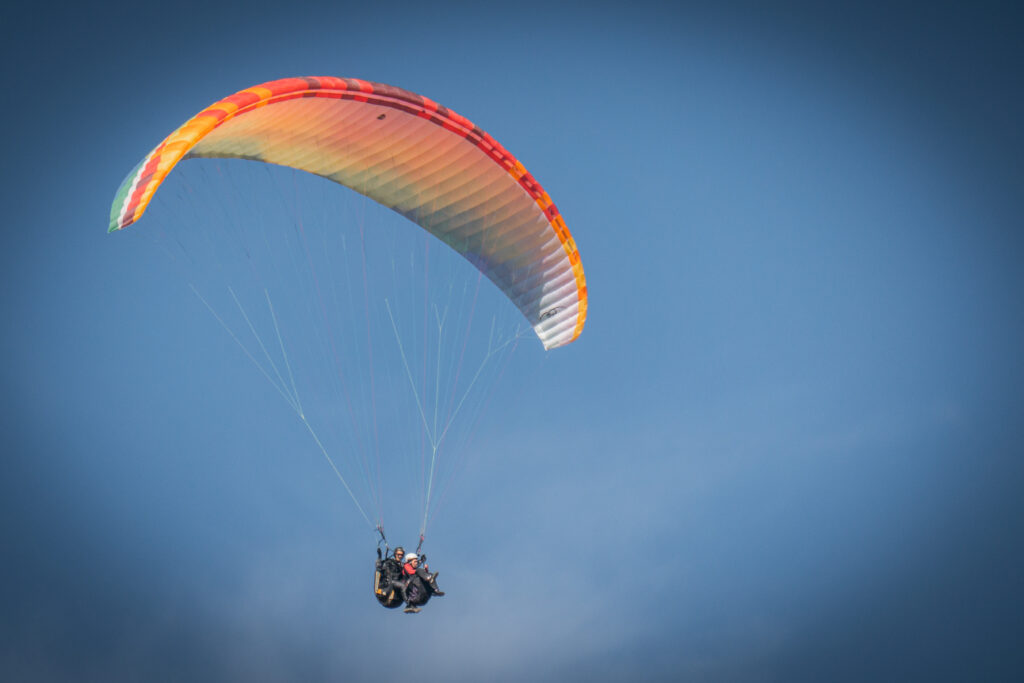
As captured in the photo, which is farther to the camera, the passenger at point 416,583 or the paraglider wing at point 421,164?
the passenger at point 416,583

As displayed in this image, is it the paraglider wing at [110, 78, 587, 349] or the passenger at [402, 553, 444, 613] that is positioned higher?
the paraglider wing at [110, 78, 587, 349]

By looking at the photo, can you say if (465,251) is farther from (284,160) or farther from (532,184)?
(284,160)

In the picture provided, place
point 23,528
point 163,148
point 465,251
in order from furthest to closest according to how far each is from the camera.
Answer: point 23,528 → point 465,251 → point 163,148

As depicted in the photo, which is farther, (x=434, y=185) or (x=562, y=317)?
(x=562, y=317)

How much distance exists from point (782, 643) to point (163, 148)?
39.7m

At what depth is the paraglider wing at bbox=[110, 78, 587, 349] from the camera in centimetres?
1123

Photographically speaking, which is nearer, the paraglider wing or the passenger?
the paraglider wing

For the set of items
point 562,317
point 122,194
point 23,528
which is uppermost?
point 23,528

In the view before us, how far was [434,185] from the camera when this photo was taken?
44.8ft

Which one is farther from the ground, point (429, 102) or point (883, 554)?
point (883, 554)

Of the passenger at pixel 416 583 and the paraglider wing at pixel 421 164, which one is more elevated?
the paraglider wing at pixel 421 164

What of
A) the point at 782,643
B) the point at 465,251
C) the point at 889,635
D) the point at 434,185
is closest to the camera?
the point at 434,185

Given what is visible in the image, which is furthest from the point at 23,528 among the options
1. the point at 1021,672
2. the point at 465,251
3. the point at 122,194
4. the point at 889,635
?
the point at 1021,672

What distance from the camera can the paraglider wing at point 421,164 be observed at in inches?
442
